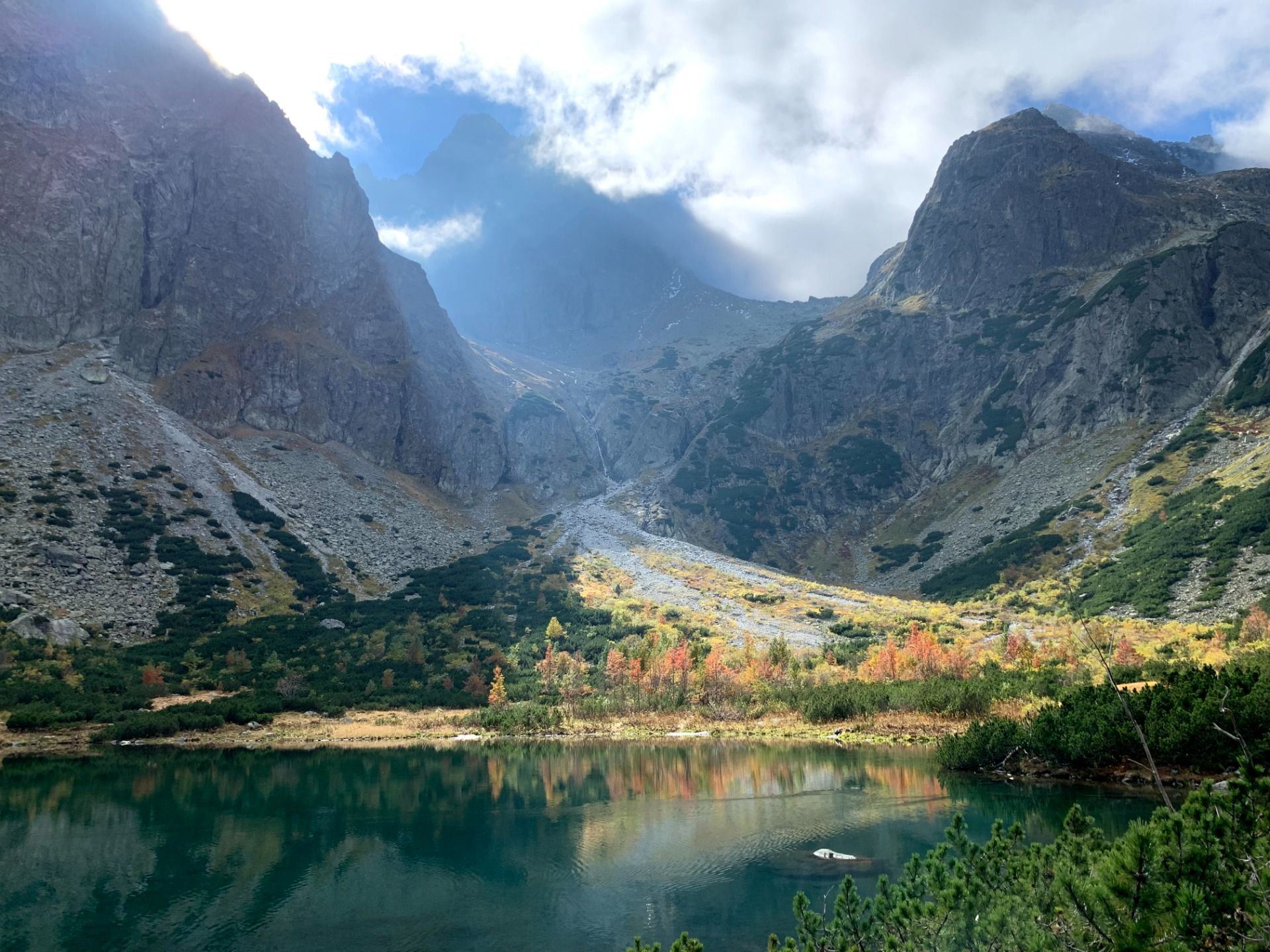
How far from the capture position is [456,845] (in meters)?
27.3

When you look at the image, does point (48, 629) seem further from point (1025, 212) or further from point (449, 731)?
point (1025, 212)

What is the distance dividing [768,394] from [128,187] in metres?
144

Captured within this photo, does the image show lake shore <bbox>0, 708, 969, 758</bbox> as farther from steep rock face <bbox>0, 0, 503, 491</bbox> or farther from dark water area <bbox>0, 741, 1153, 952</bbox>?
steep rock face <bbox>0, 0, 503, 491</bbox>

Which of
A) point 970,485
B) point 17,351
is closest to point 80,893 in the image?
point 17,351

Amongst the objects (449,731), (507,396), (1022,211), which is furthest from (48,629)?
(1022,211)

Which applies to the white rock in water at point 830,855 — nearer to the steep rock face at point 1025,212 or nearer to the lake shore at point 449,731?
the lake shore at point 449,731

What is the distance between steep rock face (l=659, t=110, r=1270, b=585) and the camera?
125m

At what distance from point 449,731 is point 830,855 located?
141 feet

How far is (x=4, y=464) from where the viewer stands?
74.8 m

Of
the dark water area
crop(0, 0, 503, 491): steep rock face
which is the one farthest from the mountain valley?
the dark water area

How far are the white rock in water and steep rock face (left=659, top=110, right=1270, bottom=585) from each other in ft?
339

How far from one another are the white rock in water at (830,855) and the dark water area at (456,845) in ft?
1.25

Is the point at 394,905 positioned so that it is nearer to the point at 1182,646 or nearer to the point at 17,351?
the point at 1182,646

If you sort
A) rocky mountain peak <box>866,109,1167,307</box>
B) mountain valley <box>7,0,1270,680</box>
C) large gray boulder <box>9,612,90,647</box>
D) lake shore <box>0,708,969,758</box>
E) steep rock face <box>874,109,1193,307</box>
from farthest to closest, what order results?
rocky mountain peak <box>866,109,1167,307</box>, steep rock face <box>874,109,1193,307</box>, mountain valley <box>7,0,1270,680</box>, large gray boulder <box>9,612,90,647</box>, lake shore <box>0,708,969,758</box>
